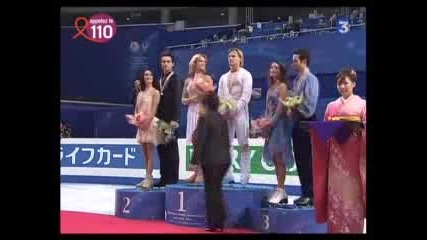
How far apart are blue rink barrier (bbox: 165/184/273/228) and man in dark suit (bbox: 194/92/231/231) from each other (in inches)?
2.6

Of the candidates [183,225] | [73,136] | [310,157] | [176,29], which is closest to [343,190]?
[310,157]

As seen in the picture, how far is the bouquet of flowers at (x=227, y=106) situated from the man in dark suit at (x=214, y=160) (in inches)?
3.2

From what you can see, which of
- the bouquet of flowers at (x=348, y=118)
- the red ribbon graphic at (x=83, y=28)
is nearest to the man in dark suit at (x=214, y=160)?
the bouquet of flowers at (x=348, y=118)

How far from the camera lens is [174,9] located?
5793 millimetres

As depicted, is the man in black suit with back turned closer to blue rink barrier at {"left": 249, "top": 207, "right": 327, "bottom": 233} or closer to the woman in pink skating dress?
the woman in pink skating dress

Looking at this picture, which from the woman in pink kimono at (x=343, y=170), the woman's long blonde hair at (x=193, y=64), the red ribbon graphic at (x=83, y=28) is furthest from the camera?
the woman's long blonde hair at (x=193, y=64)

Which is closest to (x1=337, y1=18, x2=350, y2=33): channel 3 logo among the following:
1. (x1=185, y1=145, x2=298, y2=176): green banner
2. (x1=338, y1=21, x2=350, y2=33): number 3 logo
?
(x1=338, y1=21, x2=350, y2=33): number 3 logo

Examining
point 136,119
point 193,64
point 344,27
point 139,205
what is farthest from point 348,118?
point 139,205

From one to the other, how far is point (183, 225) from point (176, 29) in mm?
1641

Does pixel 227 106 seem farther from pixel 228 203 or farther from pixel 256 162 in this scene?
pixel 228 203

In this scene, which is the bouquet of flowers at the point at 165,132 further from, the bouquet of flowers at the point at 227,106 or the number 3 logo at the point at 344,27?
the number 3 logo at the point at 344,27

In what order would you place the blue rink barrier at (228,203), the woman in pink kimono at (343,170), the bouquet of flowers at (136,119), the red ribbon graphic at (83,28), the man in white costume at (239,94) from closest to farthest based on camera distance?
the woman in pink kimono at (343,170) < the red ribbon graphic at (83,28) < the blue rink barrier at (228,203) < the man in white costume at (239,94) < the bouquet of flowers at (136,119)

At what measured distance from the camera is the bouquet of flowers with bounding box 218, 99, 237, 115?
5.85m

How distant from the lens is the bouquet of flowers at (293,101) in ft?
18.8
